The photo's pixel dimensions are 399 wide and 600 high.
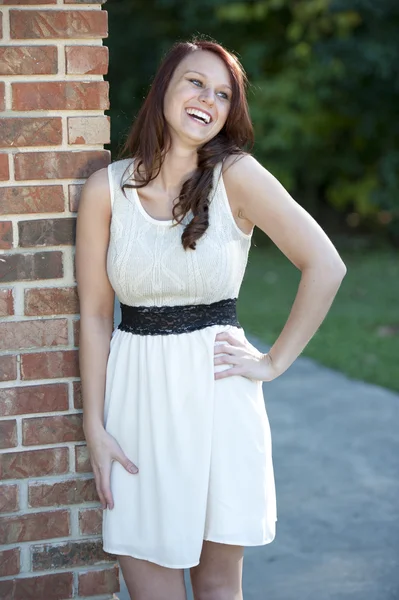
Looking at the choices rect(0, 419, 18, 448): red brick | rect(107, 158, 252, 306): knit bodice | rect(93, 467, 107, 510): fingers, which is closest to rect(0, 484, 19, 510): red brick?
rect(0, 419, 18, 448): red brick

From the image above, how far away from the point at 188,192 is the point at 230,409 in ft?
1.99

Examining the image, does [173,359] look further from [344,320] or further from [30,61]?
[344,320]

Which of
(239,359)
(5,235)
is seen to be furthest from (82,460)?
(5,235)

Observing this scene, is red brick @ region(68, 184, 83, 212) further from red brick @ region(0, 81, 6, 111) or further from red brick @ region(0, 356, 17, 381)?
red brick @ region(0, 356, 17, 381)

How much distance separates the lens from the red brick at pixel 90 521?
287 centimetres

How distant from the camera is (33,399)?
2764 mm

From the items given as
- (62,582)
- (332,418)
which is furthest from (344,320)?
(62,582)

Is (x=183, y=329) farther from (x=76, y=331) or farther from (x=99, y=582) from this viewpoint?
(x=99, y=582)

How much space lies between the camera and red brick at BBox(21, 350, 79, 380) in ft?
9.00

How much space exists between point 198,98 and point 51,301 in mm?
720

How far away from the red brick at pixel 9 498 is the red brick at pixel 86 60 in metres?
1.22

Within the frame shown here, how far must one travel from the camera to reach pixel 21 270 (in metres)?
2.70

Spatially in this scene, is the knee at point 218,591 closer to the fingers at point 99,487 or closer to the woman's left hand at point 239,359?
the fingers at point 99,487

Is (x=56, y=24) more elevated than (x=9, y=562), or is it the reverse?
(x=56, y=24)
